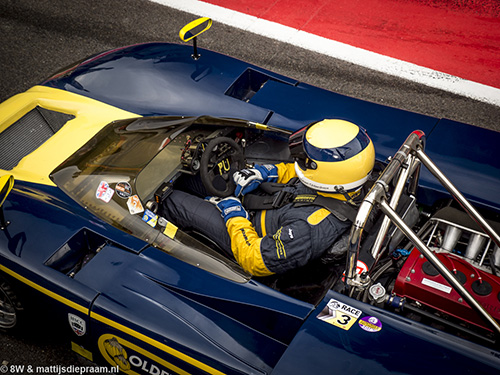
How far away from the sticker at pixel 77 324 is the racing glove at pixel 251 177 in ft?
3.76

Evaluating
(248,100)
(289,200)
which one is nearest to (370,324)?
(289,200)

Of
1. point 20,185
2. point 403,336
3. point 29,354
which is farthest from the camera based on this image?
point 29,354

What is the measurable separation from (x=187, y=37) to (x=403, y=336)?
Answer: 2613mm

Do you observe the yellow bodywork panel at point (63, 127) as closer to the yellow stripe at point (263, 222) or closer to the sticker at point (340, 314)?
the yellow stripe at point (263, 222)

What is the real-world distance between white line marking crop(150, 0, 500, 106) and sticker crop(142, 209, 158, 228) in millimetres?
3449

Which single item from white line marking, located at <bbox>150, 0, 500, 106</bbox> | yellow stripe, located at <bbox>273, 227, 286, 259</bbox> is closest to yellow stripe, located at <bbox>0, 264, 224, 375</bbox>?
yellow stripe, located at <bbox>273, 227, 286, 259</bbox>

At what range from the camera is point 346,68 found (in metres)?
5.70

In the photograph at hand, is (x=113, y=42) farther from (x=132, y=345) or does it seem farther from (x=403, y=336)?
(x=403, y=336)

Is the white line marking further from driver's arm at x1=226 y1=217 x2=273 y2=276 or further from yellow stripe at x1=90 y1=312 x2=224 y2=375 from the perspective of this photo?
yellow stripe at x1=90 y1=312 x2=224 y2=375

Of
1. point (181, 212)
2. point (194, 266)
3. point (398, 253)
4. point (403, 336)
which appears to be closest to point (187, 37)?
point (181, 212)

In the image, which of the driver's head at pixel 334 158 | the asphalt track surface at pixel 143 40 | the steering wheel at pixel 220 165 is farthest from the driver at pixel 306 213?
the asphalt track surface at pixel 143 40

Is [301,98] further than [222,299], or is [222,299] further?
[301,98]

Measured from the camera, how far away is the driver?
2879 millimetres

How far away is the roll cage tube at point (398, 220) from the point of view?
7.72ft
